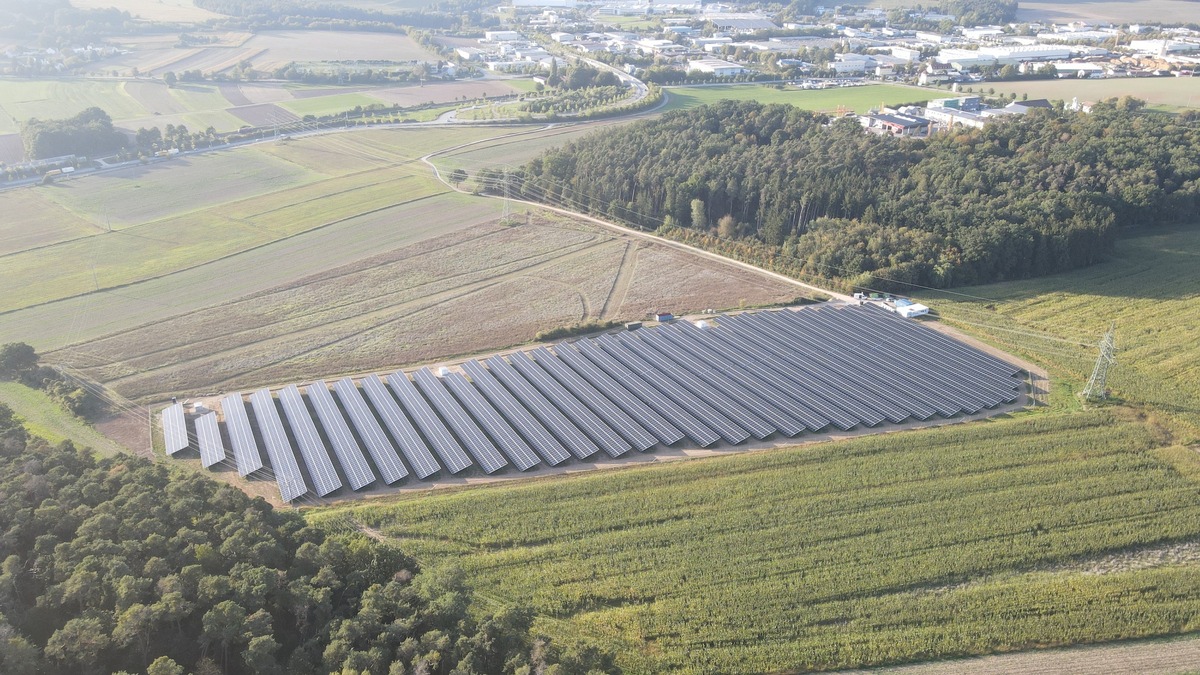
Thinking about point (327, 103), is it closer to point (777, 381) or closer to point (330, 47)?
point (330, 47)

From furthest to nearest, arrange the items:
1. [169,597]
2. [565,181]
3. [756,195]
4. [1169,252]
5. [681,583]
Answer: [565,181]
[756,195]
[1169,252]
[681,583]
[169,597]

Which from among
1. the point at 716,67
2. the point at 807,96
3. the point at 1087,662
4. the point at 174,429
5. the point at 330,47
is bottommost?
the point at 1087,662

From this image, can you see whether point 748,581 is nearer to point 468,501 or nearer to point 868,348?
point 468,501

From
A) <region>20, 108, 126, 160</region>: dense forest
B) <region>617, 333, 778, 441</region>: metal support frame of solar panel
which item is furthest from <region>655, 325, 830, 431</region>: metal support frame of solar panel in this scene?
<region>20, 108, 126, 160</region>: dense forest

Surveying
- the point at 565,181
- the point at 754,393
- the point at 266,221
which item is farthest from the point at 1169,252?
the point at 266,221

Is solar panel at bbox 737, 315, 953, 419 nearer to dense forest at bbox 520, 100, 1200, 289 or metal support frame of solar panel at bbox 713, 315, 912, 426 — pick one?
metal support frame of solar panel at bbox 713, 315, 912, 426

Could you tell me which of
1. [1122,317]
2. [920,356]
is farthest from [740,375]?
[1122,317]
